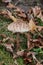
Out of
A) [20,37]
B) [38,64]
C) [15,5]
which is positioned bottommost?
[38,64]

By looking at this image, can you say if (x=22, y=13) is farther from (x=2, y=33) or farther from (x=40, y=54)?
(x=40, y=54)

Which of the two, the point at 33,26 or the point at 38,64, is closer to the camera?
the point at 38,64

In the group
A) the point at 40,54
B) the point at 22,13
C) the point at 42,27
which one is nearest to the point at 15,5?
the point at 22,13

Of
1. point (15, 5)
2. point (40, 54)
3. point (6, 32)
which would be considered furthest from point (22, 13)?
point (40, 54)

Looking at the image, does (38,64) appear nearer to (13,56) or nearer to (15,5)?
(13,56)

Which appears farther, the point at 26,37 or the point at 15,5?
the point at 15,5

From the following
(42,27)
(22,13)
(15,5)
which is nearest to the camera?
(42,27)

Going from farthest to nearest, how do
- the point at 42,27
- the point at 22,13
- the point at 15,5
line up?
the point at 15,5
the point at 22,13
the point at 42,27

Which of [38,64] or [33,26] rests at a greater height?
[33,26]

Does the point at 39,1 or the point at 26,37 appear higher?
the point at 39,1
